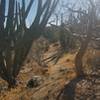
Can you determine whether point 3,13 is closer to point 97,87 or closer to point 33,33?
point 33,33

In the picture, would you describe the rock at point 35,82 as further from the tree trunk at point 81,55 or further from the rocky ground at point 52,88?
the tree trunk at point 81,55

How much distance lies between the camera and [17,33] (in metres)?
12.4

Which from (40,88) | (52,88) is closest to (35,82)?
(40,88)

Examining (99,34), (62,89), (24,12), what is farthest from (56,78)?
(99,34)

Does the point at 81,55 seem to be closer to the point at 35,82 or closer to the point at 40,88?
the point at 40,88

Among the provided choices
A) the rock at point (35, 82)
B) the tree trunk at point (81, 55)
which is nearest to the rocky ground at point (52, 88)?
the rock at point (35, 82)

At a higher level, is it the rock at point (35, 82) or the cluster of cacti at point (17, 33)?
the cluster of cacti at point (17, 33)

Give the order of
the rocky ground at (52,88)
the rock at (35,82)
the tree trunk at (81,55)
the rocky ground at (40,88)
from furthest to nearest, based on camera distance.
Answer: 1. the rock at (35,82)
2. the tree trunk at (81,55)
3. the rocky ground at (40,88)
4. the rocky ground at (52,88)

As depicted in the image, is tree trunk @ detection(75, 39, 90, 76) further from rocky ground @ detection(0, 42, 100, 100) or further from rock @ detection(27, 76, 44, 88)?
rock @ detection(27, 76, 44, 88)

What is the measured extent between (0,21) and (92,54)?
4.32m

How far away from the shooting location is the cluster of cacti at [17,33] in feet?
38.7

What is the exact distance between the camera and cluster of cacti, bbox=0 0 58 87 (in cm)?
1178

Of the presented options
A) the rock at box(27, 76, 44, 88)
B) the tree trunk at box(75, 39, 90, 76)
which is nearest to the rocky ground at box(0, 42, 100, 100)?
the rock at box(27, 76, 44, 88)

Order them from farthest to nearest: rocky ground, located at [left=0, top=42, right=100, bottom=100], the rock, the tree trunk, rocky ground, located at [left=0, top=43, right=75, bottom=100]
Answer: the rock < the tree trunk < rocky ground, located at [left=0, top=43, right=75, bottom=100] < rocky ground, located at [left=0, top=42, right=100, bottom=100]
